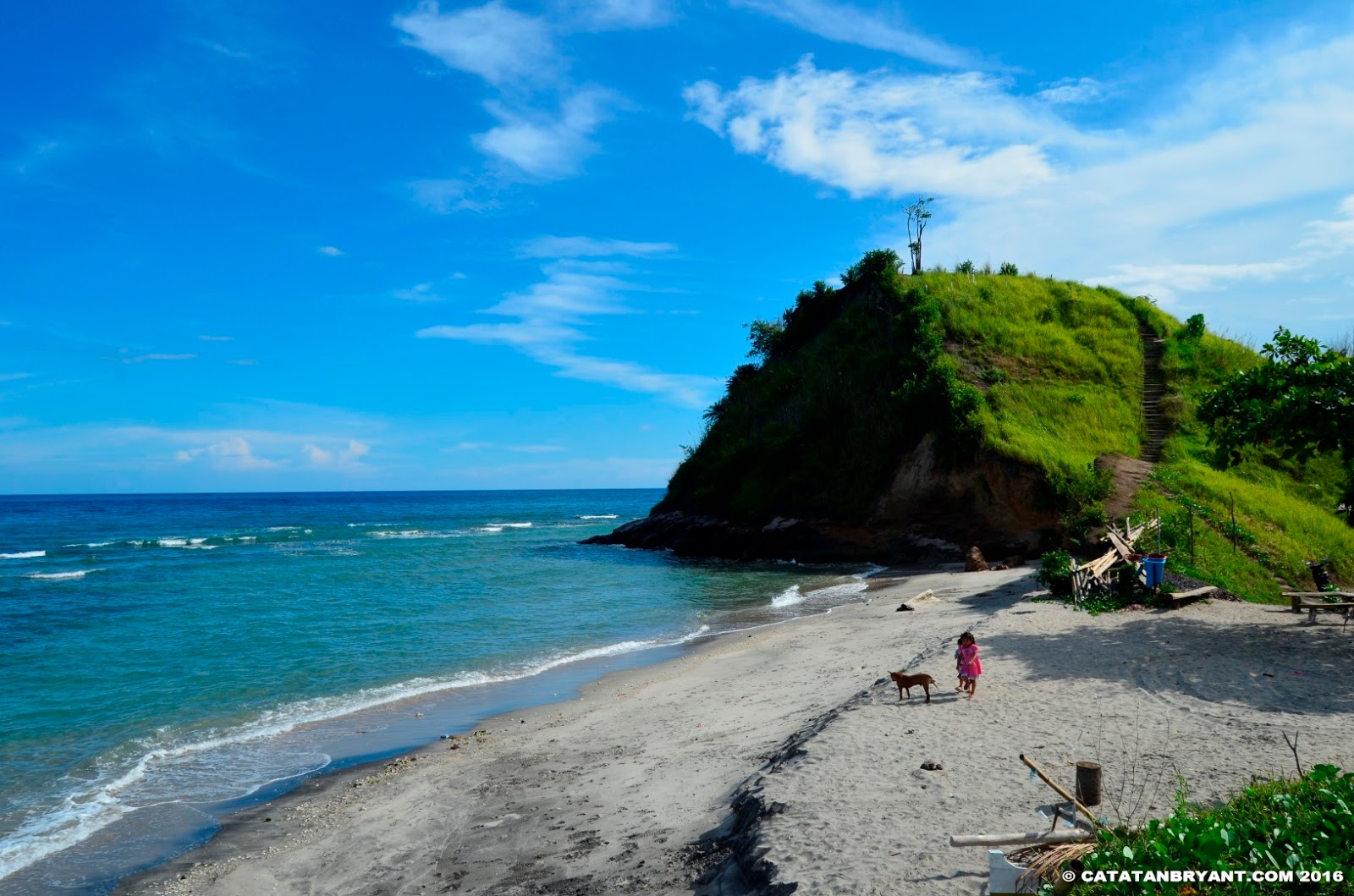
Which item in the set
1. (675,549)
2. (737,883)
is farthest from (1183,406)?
(737,883)

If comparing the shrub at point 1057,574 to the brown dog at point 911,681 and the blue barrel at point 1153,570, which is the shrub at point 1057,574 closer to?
the blue barrel at point 1153,570

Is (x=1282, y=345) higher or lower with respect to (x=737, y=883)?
higher

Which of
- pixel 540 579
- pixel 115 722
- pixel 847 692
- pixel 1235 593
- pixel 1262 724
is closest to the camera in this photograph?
pixel 1262 724

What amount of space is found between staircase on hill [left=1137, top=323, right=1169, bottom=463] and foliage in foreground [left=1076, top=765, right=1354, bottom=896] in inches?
1054

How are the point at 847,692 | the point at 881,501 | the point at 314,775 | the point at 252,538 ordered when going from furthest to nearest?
the point at 252,538 → the point at 881,501 → the point at 847,692 → the point at 314,775

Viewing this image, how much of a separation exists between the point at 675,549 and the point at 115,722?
30.3 m

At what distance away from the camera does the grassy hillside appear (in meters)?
23.4

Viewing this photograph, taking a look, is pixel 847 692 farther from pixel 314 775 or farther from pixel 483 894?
pixel 314 775

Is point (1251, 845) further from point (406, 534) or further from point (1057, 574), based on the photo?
point (406, 534)

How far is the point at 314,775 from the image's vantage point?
10500mm

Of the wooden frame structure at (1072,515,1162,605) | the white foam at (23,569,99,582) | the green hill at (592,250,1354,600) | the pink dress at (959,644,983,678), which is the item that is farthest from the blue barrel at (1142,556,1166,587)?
the white foam at (23,569,99,582)

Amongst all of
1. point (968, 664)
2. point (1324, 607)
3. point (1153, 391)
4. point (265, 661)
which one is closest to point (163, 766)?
point (265, 661)

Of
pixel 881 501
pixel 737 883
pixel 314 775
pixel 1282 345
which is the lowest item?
pixel 314 775

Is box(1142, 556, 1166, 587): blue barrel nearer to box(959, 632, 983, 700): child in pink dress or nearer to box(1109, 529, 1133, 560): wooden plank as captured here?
box(1109, 529, 1133, 560): wooden plank
